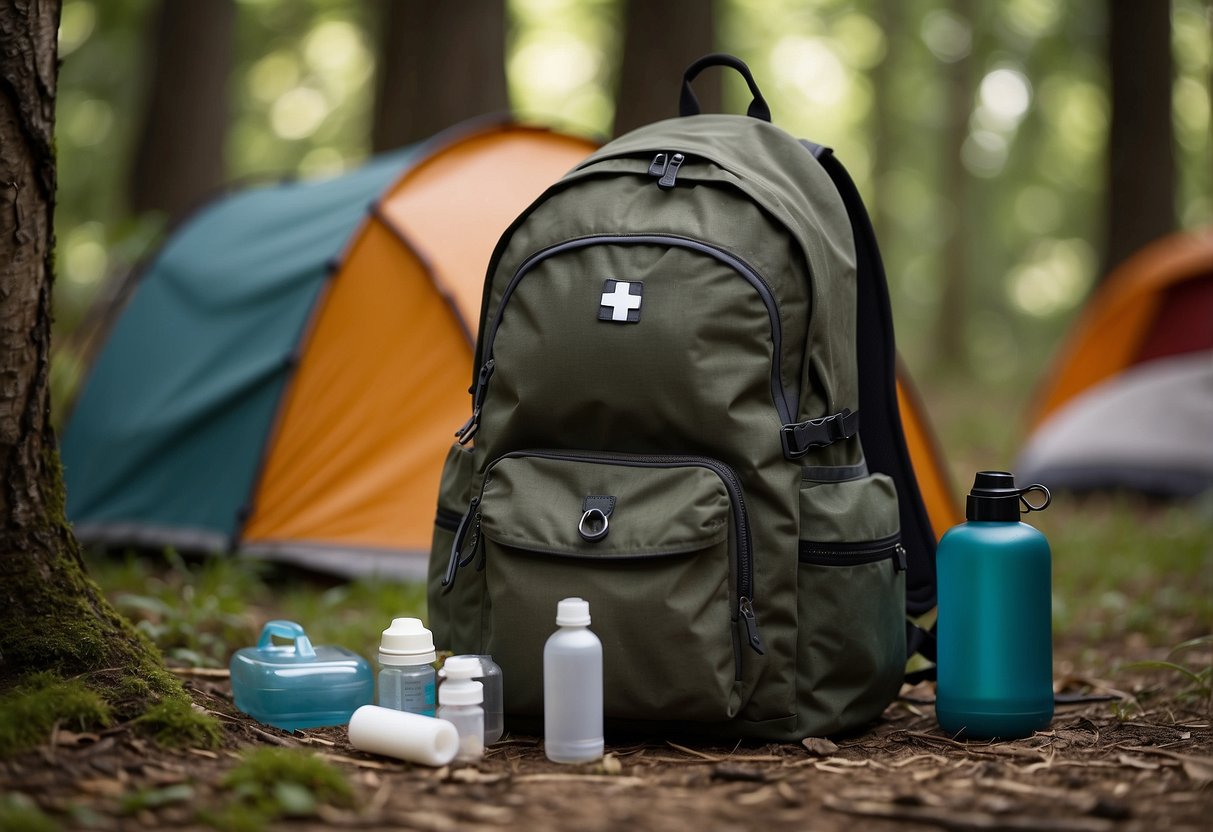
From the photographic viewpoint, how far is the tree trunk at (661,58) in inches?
207

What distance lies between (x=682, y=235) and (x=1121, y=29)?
7723 mm

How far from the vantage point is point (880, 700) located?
2656 millimetres

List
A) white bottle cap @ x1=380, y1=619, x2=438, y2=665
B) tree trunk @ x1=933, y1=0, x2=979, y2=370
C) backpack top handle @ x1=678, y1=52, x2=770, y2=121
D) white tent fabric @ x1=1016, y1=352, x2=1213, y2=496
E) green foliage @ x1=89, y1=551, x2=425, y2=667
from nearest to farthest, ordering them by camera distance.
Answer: white bottle cap @ x1=380, y1=619, x2=438, y2=665
backpack top handle @ x1=678, y1=52, x2=770, y2=121
green foliage @ x1=89, y1=551, x2=425, y2=667
white tent fabric @ x1=1016, y1=352, x2=1213, y2=496
tree trunk @ x1=933, y1=0, x2=979, y2=370

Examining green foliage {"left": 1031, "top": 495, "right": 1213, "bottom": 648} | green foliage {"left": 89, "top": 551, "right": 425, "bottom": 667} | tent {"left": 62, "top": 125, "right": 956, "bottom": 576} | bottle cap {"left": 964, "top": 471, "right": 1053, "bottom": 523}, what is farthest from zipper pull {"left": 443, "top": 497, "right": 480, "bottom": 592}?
green foliage {"left": 1031, "top": 495, "right": 1213, "bottom": 648}

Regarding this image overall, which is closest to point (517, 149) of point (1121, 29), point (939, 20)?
point (1121, 29)

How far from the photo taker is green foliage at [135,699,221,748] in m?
2.24

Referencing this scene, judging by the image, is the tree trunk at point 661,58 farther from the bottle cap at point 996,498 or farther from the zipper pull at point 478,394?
the bottle cap at point 996,498

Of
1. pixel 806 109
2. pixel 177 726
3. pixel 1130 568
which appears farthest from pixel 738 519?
pixel 806 109

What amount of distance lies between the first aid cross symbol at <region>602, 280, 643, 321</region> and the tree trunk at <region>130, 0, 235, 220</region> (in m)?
7.22

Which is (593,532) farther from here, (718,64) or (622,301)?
(718,64)

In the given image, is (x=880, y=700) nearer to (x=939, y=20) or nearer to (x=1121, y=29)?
(x=1121, y=29)

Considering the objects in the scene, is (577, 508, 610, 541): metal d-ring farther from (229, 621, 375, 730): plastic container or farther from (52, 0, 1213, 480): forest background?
(52, 0, 1213, 480): forest background

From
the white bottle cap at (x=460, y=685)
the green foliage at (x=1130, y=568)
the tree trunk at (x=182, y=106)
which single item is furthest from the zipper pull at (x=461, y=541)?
the tree trunk at (x=182, y=106)

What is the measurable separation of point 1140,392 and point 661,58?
3.26 m
